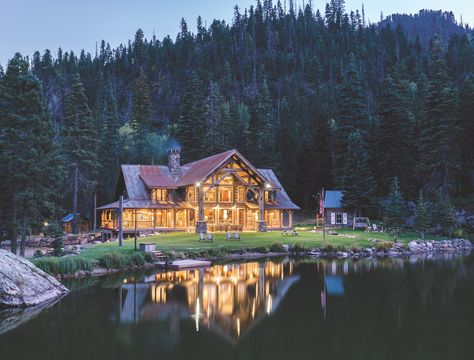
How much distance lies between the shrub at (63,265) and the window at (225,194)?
79.2 feet

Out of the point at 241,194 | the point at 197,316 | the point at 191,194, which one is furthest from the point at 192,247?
the point at 197,316

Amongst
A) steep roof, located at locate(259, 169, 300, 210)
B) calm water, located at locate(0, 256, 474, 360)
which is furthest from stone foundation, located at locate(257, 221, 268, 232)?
calm water, located at locate(0, 256, 474, 360)

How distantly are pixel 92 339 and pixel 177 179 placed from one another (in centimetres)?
3819

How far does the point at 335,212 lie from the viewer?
5594cm

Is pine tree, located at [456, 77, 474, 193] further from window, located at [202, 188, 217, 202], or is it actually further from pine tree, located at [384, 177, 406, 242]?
window, located at [202, 188, 217, 202]

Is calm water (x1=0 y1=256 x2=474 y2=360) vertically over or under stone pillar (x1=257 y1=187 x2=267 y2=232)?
under

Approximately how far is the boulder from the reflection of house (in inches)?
1553

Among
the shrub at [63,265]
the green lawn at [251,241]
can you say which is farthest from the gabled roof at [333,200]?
the shrub at [63,265]

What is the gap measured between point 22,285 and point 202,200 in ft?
92.1

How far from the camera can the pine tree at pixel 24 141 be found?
29422 millimetres

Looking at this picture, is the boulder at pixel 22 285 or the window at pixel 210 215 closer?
the boulder at pixel 22 285

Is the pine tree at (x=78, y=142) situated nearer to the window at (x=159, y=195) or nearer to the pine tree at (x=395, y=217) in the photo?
the window at (x=159, y=195)

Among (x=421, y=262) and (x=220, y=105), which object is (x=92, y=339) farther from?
(x=220, y=105)

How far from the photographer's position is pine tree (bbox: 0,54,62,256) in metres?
29.4
